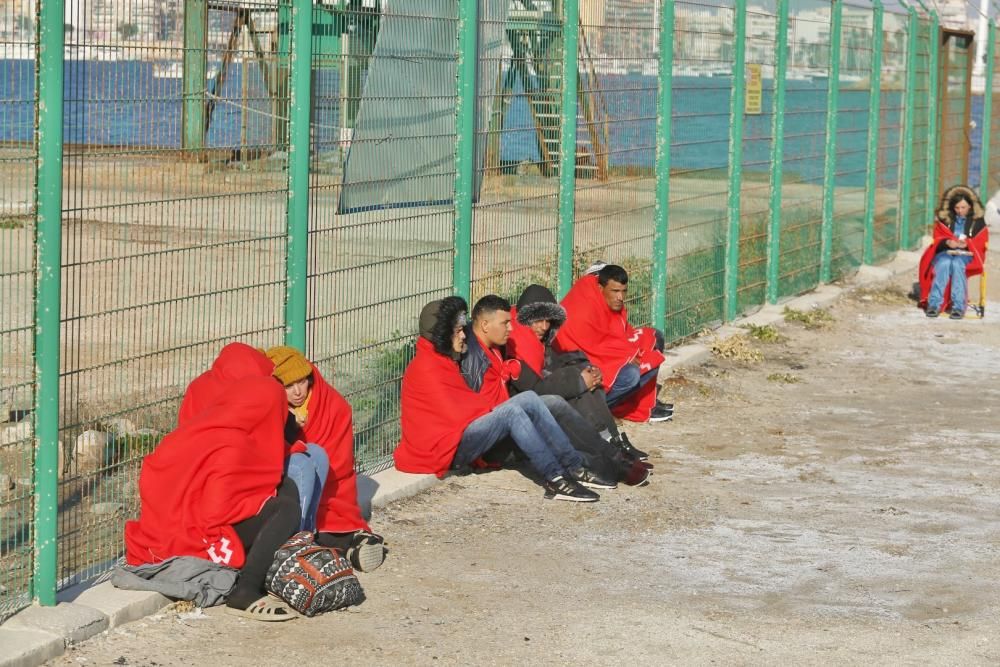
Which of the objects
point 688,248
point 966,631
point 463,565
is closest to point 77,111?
point 463,565

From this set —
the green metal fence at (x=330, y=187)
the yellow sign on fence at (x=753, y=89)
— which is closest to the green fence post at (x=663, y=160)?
the green metal fence at (x=330, y=187)

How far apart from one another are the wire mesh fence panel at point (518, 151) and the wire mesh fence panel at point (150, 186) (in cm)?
193

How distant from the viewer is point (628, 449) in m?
8.63

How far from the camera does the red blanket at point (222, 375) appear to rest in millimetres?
6246

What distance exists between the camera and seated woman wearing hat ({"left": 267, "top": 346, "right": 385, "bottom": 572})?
657cm

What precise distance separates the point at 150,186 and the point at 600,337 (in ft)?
12.8

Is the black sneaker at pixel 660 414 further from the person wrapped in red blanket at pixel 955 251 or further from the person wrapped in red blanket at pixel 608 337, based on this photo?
the person wrapped in red blanket at pixel 955 251

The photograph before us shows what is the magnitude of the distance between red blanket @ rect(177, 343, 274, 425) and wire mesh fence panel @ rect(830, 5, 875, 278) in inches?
398

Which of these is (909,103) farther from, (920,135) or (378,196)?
(378,196)

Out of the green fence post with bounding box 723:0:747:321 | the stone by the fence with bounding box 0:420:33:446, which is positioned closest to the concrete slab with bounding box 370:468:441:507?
the stone by the fence with bounding box 0:420:33:446

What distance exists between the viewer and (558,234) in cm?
994

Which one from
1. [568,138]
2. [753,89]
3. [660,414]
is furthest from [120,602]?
[753,89]

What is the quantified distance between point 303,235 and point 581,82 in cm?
329

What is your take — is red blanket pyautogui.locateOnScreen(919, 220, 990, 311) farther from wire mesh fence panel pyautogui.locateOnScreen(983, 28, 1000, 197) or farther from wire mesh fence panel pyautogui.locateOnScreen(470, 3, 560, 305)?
wire mesh fence panel pyautogui.locateOnScreen(983, 28, 1000, 197)
